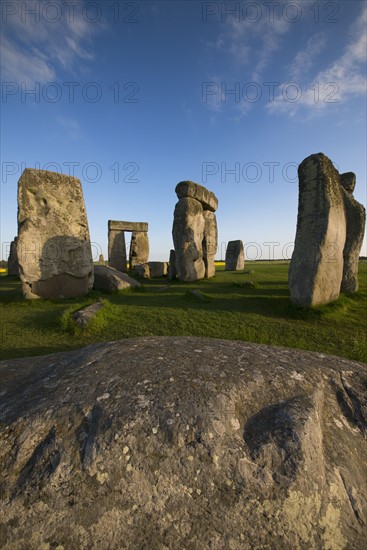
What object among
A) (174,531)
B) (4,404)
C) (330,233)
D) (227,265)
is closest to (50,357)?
(4,404)

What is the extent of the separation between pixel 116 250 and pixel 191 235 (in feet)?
25.8

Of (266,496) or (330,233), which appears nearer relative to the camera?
(266,496)

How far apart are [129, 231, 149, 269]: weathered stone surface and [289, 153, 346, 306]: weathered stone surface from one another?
14.0 metres

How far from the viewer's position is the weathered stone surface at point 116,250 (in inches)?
696

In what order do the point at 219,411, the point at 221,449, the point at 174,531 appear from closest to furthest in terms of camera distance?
the point at 174,531
the point at 221,449
the point at 219,411

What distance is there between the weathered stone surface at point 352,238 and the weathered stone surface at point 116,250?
12928mm

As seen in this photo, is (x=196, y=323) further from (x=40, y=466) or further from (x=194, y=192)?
(x=194, y=192)

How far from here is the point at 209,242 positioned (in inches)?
529

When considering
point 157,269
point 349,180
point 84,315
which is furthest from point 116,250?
point 349,180

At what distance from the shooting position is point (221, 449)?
1396 mm

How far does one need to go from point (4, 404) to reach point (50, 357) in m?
1.12

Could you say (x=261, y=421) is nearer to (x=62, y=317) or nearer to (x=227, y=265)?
(x=62, y=317)

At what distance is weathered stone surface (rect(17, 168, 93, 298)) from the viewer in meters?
7.55

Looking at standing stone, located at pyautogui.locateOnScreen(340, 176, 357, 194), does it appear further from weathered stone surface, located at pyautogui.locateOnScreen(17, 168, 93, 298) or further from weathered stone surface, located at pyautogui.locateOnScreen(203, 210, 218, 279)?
weathered stone surface, located at pyautogui.locateOnScreen(17, 168, 93, 298)
